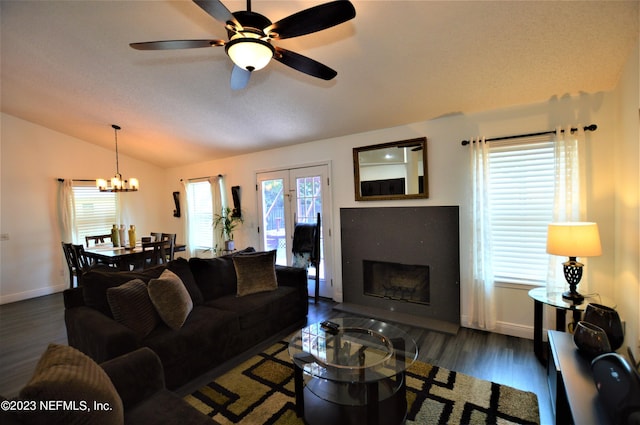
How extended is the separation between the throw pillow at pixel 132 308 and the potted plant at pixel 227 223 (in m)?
2.91

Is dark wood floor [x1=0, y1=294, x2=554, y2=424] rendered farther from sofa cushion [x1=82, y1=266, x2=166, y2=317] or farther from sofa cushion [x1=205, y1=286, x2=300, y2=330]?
sofa cushion [x1=82, y1=266, x2=166, y2=317]

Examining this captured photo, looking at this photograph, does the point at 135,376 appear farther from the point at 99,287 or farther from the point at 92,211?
the point at 92,211

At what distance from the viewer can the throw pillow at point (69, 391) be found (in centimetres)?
103

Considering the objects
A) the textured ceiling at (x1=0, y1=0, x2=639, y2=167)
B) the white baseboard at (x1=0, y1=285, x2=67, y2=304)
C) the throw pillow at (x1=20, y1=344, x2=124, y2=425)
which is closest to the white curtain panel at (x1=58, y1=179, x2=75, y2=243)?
the white baseboard at (x1=0, y1=285, x2=67, y2=304)

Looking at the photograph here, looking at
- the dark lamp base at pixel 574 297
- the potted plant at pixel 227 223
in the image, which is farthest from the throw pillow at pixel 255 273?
the dark lamp base at pixel 574 297

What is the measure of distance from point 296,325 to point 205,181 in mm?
3781

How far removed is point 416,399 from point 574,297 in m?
1.58

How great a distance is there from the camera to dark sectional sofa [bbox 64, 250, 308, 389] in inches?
82.7

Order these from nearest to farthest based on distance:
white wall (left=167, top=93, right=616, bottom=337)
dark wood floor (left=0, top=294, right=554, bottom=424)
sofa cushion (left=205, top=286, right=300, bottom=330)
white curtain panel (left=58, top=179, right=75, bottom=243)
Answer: dark wood floor (left=0, top=294, right=554, bottom=424) → white wall (left=167, top=93, right=616, bottom=337) → sofa cushion (left=205, top=286, right=300, bottom=330) → white curtain panel (left=58, top=179, right=75, bottom=243)

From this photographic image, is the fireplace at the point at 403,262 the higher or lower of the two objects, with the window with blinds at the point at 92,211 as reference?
lower

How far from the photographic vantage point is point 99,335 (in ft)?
6.46

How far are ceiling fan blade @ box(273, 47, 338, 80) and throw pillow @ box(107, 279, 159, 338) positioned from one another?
2042 millimetres

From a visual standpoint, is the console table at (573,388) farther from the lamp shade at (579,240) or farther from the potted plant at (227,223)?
the potted plant at (227,223)

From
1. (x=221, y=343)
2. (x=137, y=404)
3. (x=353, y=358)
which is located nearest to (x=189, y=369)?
(x=221, y=343)
